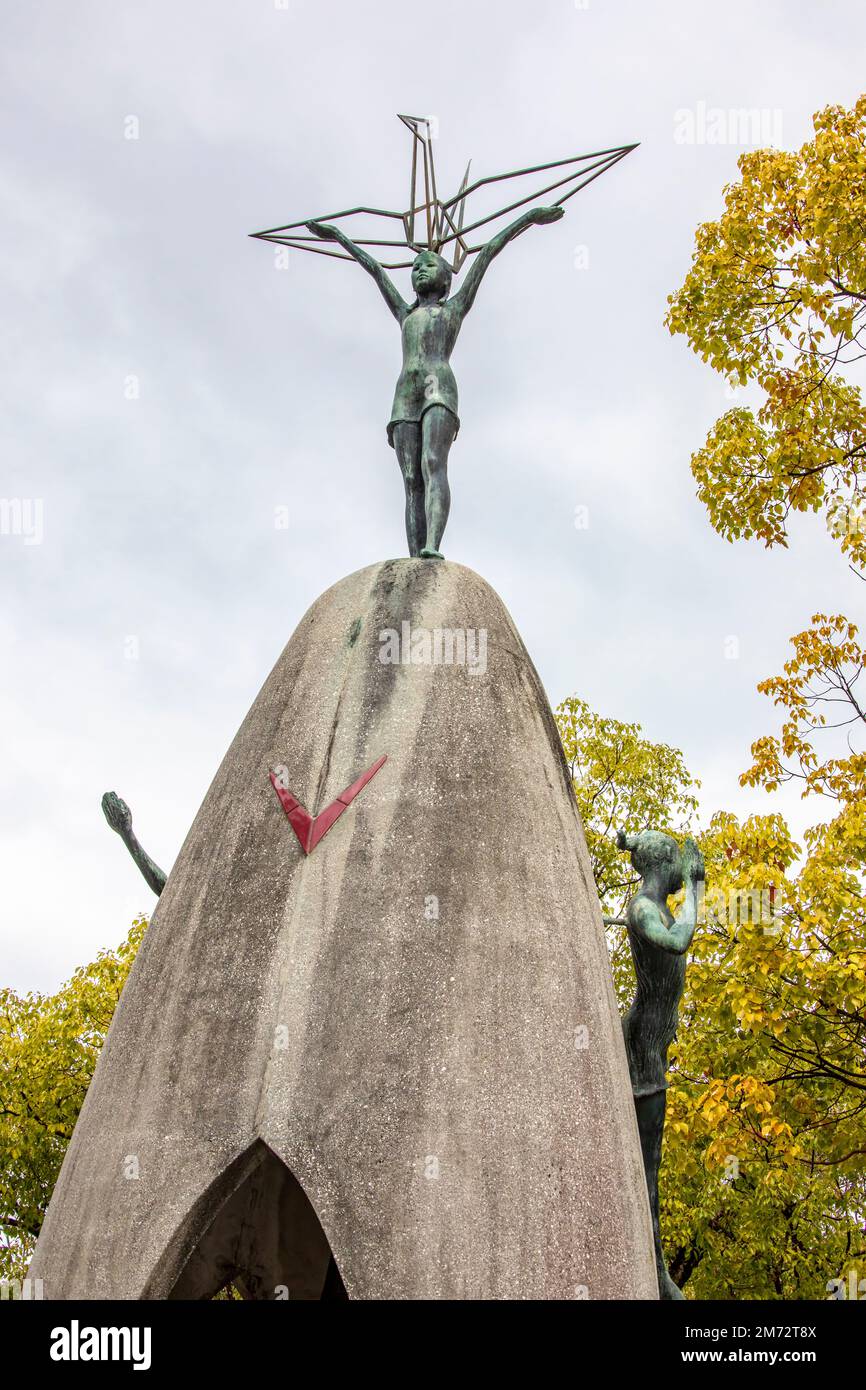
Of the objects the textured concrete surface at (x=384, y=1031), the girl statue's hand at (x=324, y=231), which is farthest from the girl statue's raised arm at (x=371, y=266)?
the textured concrete surface at (x=384, y=1031)

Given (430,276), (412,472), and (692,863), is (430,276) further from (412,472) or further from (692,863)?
(692,863)

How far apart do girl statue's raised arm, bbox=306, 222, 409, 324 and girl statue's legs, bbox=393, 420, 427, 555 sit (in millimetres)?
665

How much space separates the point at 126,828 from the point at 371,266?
134 inches

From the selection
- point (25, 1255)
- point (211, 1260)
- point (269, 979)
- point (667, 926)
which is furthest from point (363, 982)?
point (25, 1255)

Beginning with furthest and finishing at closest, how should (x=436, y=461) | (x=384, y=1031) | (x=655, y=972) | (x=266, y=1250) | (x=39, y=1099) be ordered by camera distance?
1. (x=39, y=1099)
2. (x=436, y=461)
3. (x=266, y=1250)
4. (x=655, y=972)
5. (x=384, y=1031)

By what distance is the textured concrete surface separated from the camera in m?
4.34

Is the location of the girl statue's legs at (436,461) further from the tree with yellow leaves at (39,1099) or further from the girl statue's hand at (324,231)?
the tree with yellow leaves at (39,1099)

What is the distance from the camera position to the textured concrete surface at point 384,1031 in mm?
4340

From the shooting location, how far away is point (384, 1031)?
458 centimetres

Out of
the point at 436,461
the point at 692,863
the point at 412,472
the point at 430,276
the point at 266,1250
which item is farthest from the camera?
the point at 430,276

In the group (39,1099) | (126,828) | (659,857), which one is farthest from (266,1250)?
(39,1099)

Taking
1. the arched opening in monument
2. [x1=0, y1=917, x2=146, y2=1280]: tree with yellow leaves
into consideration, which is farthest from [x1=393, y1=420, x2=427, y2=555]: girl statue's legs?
[x1=0, y1=917, x2=146, y2=1280]: tree with yellow leaves

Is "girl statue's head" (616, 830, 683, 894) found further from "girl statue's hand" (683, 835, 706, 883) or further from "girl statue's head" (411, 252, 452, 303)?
"girl statue's head" (411, 252, 452, 303)

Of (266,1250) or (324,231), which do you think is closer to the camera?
(266,1250)
